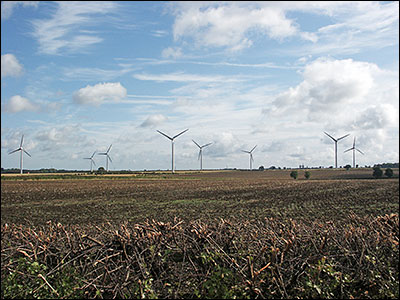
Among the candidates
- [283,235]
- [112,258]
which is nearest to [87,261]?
[112,258]

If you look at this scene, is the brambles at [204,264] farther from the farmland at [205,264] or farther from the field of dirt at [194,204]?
the field of dirt at [194,204]

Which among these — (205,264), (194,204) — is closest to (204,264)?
(205,264)

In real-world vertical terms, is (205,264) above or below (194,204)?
above

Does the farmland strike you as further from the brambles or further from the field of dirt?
the field of dirt

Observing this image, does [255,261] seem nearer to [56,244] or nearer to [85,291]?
[85,291]

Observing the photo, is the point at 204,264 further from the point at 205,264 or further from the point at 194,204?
the point at 194,204

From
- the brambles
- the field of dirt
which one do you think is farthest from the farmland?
the field of dirt

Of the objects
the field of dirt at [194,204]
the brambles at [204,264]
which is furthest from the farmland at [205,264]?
the field of dirt at [194,204]

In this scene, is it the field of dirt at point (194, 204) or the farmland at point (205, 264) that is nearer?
the farmland at point (205, 264)

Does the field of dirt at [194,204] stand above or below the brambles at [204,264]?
below

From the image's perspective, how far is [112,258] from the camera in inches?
189

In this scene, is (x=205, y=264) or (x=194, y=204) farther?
(x=194, y=204)

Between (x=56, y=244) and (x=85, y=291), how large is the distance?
0.90 metres

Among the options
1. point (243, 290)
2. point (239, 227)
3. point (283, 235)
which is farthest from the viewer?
point (239, 227)
